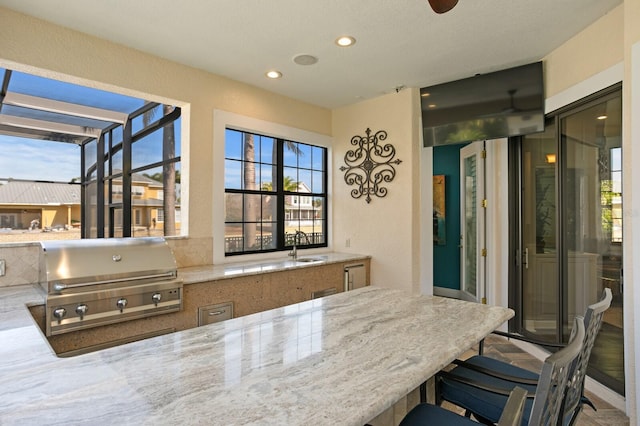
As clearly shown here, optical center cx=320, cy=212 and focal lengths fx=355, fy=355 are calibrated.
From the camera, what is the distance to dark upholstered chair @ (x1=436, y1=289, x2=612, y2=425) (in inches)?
45.1

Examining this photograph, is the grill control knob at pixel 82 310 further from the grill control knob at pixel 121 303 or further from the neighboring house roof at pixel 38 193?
the neighboring house roof at pixel 38 193

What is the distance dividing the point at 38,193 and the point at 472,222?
5.71 m

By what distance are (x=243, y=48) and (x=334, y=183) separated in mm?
2099

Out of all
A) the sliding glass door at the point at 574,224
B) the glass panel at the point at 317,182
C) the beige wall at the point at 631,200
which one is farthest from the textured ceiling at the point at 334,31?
the glass panel at the point at 317,182

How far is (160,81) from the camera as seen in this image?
3.02 m

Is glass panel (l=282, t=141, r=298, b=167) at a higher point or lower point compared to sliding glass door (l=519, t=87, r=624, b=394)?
higher

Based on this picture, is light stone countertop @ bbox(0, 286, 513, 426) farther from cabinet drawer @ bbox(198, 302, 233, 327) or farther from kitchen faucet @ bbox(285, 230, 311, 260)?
kitchen faucet @ bbox(285, 230, 311, 260)

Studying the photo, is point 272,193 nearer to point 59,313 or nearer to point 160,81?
point 160,81

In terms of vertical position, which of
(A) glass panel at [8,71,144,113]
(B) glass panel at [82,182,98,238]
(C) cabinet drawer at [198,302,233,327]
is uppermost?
(A) glass panel at [8,71,144,113]

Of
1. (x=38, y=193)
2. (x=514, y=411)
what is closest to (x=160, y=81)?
(x=38, y=193)

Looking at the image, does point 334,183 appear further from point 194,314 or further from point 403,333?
point 403,333

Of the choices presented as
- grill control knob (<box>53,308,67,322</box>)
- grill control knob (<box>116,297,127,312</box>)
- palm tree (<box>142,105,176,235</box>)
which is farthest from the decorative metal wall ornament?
grill control knob (<box>53,308,67,322</box>)

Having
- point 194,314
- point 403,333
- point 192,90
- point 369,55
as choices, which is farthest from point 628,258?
point 192,90

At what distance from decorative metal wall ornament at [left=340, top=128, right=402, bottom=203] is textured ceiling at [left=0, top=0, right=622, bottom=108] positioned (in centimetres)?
85
